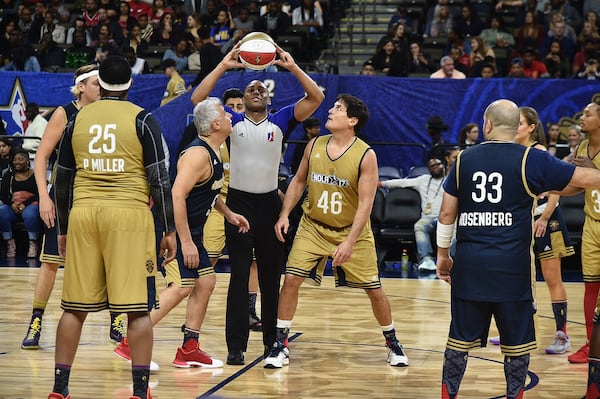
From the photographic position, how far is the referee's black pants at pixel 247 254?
727 centimetres

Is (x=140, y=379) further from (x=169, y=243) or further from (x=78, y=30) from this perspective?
(x=78, y=30)

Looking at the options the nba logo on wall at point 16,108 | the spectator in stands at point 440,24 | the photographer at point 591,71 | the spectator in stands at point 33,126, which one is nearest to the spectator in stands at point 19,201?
the spectator in stands at point 33,126

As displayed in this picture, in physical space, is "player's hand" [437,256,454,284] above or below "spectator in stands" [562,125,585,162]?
above

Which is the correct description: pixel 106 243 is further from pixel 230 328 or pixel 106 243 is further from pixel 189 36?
pixel 189 36

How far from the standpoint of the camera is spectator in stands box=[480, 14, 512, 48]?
17.1 meters

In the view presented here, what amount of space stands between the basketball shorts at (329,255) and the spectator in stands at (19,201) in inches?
288

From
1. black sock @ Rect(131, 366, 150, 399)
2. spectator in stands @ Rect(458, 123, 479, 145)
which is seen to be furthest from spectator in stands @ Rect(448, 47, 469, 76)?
black sock @ Rect(131, 366, 150, 399)

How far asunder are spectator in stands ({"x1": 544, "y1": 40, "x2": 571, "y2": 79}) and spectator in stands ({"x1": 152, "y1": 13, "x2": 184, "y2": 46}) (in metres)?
6.36

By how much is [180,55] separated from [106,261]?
39.9 ft

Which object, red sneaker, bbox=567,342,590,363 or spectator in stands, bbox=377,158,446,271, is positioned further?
spectator in stands, bbox=377,158,446,271

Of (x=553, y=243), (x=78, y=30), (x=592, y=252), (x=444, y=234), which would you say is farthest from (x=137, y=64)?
(x=444, y=234)

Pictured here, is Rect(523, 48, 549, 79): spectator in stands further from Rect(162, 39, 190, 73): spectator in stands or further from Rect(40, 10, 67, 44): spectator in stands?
Rect(40, 10, 67, 44): spectator in stands

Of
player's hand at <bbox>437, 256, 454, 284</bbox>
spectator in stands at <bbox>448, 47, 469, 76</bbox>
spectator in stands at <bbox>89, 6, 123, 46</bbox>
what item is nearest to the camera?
player's hand at <bbox>437, 256, 454, 284</bbox>

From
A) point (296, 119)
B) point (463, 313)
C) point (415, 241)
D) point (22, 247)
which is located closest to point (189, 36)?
point (22, 247)
